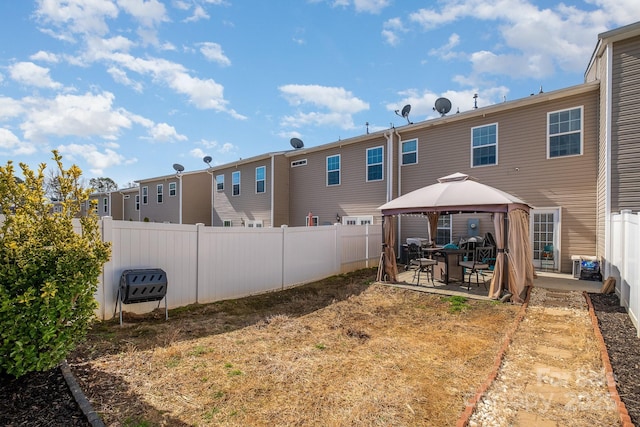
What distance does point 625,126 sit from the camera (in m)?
7.56

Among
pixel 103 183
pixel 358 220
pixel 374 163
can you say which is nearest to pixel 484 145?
pixel 374 163

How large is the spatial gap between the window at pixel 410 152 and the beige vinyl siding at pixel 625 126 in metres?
5.90

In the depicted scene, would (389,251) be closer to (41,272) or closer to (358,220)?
(358,220)

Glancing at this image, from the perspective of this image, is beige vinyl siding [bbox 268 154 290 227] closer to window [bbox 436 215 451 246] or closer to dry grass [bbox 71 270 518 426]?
window [bbox 436 215 451 246]

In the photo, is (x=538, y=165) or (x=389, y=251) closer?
(x=389, y=251)

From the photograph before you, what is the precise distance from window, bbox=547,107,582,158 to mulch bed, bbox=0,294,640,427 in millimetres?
7292

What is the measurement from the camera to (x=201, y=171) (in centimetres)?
2214

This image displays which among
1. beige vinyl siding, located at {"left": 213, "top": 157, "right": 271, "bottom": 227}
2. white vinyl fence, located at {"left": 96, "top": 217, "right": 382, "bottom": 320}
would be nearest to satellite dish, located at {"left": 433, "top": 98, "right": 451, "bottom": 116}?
white vinyl fence, located at {"left": 96, "top": 217, "right": 382, "bottom": 320}

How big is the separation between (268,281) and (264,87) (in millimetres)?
8170

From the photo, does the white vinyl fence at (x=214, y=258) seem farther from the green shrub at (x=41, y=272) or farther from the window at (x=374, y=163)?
the window at (x=374, y=163)

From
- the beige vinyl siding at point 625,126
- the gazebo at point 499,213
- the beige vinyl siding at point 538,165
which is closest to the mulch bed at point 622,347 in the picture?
the gazebo at point 499,213

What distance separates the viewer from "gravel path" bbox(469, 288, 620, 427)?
2688 millimetres

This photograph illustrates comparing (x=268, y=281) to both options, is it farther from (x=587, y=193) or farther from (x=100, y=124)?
(x=100, y=124)

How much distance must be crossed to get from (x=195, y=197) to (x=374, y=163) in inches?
558
